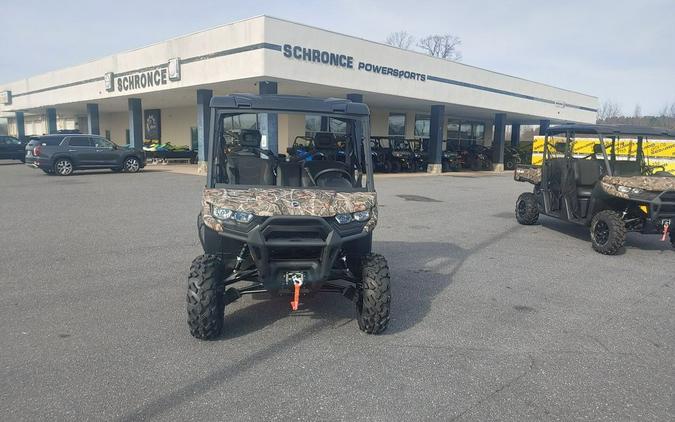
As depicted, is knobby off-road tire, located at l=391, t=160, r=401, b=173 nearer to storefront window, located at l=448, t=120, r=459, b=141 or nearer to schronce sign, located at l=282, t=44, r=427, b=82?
schronce sign, located at l=282, t=44, r=427, b=82

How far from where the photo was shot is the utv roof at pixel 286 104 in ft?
14.2

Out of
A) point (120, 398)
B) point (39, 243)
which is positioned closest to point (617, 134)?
point (120, 398)

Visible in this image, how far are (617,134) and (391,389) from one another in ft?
23.2

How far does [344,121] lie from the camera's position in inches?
208

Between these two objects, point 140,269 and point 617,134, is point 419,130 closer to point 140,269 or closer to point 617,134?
point 617,134

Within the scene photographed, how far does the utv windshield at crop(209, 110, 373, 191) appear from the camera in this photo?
178 inches

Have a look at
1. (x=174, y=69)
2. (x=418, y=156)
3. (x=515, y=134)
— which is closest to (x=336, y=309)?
(x=174, y=69)

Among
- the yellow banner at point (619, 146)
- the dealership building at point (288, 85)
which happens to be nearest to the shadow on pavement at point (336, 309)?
the dealership building at point (288, 85)

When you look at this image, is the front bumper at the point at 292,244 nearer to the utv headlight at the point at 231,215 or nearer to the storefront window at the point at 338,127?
the utv headlight at the point at 231,215

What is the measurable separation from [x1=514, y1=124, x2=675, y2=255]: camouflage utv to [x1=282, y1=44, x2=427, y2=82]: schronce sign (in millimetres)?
10135

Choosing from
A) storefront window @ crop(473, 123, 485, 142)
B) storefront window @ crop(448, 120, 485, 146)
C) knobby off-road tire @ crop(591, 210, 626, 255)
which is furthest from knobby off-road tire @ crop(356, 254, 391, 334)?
storefront window @ crop(473, 123, 485, 142)

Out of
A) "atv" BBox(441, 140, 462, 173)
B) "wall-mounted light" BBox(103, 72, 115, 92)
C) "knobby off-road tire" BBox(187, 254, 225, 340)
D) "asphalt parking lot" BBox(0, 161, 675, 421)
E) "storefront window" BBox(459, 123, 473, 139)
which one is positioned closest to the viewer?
"asphalt parking lot" BBox(0, 161, 675, 421)

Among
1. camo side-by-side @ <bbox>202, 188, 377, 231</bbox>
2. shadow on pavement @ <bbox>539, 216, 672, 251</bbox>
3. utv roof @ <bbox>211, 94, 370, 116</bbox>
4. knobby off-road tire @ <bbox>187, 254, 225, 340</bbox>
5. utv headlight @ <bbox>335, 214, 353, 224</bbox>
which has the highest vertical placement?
utv roof @ <bbox>211, 94, 370, 116</bbox>

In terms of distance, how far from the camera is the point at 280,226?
12.2 feet
